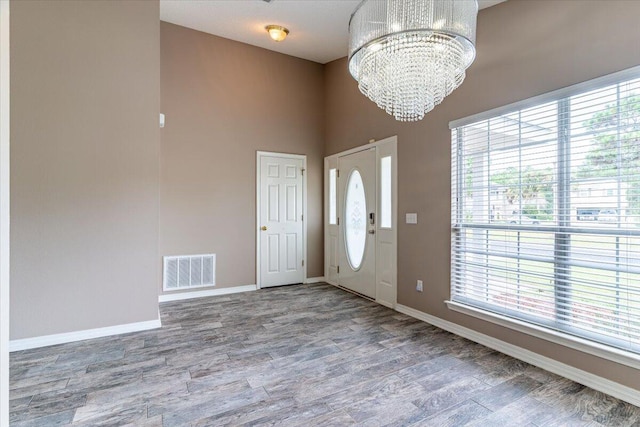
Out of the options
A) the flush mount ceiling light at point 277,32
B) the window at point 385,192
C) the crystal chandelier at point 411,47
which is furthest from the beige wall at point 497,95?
the flush mount ceiling light at point 277,32

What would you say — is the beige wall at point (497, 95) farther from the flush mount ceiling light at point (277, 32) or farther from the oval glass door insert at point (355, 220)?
the flush mount ceiling light at point (277, 32)

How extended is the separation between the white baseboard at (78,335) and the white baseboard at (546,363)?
2.98 meters

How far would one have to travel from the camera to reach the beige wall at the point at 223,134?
431 cm

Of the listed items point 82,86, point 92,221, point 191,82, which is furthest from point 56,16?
point 92,221

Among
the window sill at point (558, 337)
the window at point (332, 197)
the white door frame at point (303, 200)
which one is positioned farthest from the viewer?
the window at point (332, 197)

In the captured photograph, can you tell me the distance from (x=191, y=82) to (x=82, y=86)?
5.06 feet

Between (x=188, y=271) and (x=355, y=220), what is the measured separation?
96.6 inches

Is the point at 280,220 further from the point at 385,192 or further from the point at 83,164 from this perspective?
the point at 83,164

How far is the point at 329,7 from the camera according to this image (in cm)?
367

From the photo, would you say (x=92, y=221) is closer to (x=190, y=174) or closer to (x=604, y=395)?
(x=190, y=174)

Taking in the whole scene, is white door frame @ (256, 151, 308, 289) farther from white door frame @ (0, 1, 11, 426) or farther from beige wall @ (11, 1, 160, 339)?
white door frame @ (0, 1, 11, 426)

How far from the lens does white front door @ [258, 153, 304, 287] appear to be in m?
4.95

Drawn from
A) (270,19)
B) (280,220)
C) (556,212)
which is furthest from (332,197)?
(556,212)

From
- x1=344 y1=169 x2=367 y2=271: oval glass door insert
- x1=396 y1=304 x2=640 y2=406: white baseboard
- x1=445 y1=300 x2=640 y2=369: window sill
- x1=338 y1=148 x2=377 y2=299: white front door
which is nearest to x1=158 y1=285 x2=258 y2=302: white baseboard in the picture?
x1=338 y1=148 x2=377 y2=299: white front door
